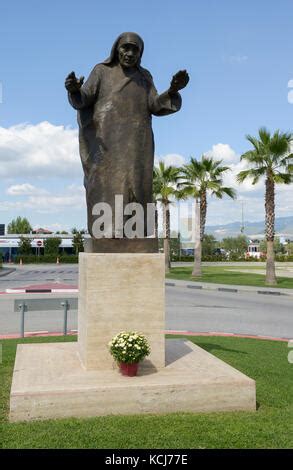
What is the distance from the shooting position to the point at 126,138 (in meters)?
6.53

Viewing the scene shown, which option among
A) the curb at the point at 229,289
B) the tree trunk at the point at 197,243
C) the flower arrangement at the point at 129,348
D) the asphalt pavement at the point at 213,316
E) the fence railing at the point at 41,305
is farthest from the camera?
the tree trunk at the point at 197,243

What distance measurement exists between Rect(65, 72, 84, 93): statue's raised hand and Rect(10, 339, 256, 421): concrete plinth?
3508mm

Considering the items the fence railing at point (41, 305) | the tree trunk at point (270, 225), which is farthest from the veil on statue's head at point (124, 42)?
the tree trunk at point (270, 225)

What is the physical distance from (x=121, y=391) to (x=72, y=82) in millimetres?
3663

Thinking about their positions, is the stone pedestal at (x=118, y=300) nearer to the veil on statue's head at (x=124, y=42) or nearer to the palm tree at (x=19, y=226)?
the veil on statue's head at (x=124, y=42)

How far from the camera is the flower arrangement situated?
Answer: 5.62 m

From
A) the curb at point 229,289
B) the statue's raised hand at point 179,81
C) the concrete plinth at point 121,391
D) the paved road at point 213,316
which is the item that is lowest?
the paved road at point 213,316

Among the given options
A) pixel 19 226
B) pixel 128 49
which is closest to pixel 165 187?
pixel 128 49

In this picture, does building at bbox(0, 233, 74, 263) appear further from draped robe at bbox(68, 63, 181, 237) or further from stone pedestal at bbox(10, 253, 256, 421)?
stone pedestal at bbox(10, 253, 256, 421)

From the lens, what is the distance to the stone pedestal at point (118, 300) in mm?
6016

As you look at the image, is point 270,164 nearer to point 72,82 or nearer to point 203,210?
point 203,210

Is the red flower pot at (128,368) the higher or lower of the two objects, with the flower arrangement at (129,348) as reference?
lower

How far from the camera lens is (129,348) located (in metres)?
5.63
